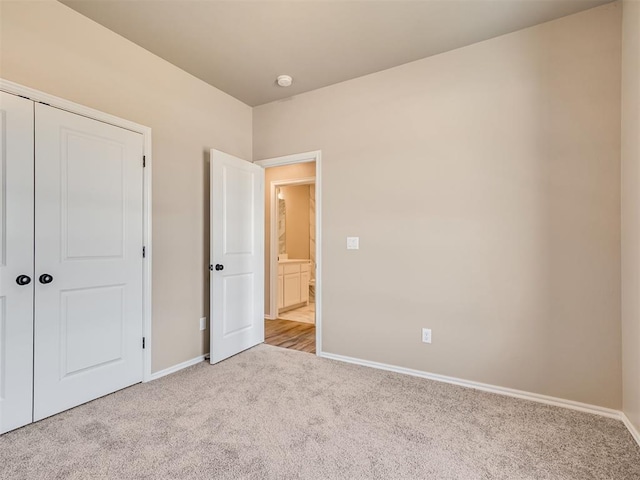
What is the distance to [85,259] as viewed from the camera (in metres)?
2.14

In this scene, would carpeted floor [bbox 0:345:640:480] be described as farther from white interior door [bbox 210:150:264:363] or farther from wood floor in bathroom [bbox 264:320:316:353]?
wood floor in bathroom [bbox 264:320:316:353]

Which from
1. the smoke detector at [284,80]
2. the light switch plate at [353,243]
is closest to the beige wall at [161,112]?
the smoke detector at [284,80]

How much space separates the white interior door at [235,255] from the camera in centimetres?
291

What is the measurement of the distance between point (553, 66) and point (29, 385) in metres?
4.02

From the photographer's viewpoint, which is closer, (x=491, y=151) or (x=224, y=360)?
(x=491, y=151)

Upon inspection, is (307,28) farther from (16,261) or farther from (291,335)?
(291,335)

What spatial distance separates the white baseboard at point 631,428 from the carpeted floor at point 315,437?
4cm

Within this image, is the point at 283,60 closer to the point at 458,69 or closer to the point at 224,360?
the point at 458,69

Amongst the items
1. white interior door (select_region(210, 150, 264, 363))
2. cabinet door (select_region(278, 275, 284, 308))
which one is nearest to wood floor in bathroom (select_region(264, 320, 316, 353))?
white interior door (select_region(210, 150, 264, 363))

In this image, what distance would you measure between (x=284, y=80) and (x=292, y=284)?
3136 millimetres

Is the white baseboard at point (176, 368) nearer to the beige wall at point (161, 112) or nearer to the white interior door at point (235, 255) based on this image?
the beige wall at point (161, 112)

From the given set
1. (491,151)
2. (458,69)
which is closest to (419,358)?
(491,151)

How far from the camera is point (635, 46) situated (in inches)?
71.3

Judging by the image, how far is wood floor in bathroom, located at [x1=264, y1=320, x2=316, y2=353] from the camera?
3441mm
